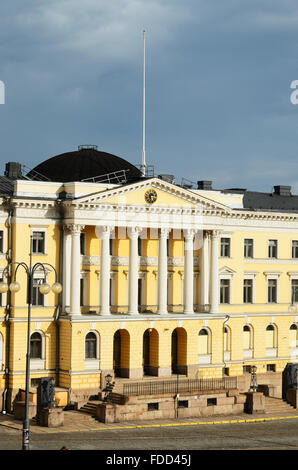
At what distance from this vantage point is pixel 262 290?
76.6 m

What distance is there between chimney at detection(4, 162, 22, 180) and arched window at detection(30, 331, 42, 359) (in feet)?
39.1

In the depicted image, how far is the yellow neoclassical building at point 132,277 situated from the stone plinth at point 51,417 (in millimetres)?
5505

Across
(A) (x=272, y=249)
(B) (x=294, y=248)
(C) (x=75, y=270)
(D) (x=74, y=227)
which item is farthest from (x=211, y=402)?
(B) (x=294, y=248)

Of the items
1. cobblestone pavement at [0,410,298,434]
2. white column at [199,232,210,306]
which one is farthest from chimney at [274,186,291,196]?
cobblestone pavement at [0,410,298,434]

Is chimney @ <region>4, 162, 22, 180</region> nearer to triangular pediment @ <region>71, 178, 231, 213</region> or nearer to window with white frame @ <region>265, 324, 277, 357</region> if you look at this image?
triangular pediment @ <region>71, 178, 231, 213</region>

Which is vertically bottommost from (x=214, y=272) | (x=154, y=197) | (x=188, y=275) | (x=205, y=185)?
(x=188, y=275)

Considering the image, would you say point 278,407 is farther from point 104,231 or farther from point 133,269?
point 104,231

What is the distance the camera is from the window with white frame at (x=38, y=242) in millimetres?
65500

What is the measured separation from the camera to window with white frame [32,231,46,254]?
6550cm

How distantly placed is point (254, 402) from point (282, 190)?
74.3 feet

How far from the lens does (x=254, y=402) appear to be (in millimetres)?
65375

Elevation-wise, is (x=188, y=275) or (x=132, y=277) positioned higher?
(x=188, y=275)

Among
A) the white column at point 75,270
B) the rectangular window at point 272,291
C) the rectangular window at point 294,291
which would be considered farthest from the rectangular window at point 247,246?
the white column at point 75,270
